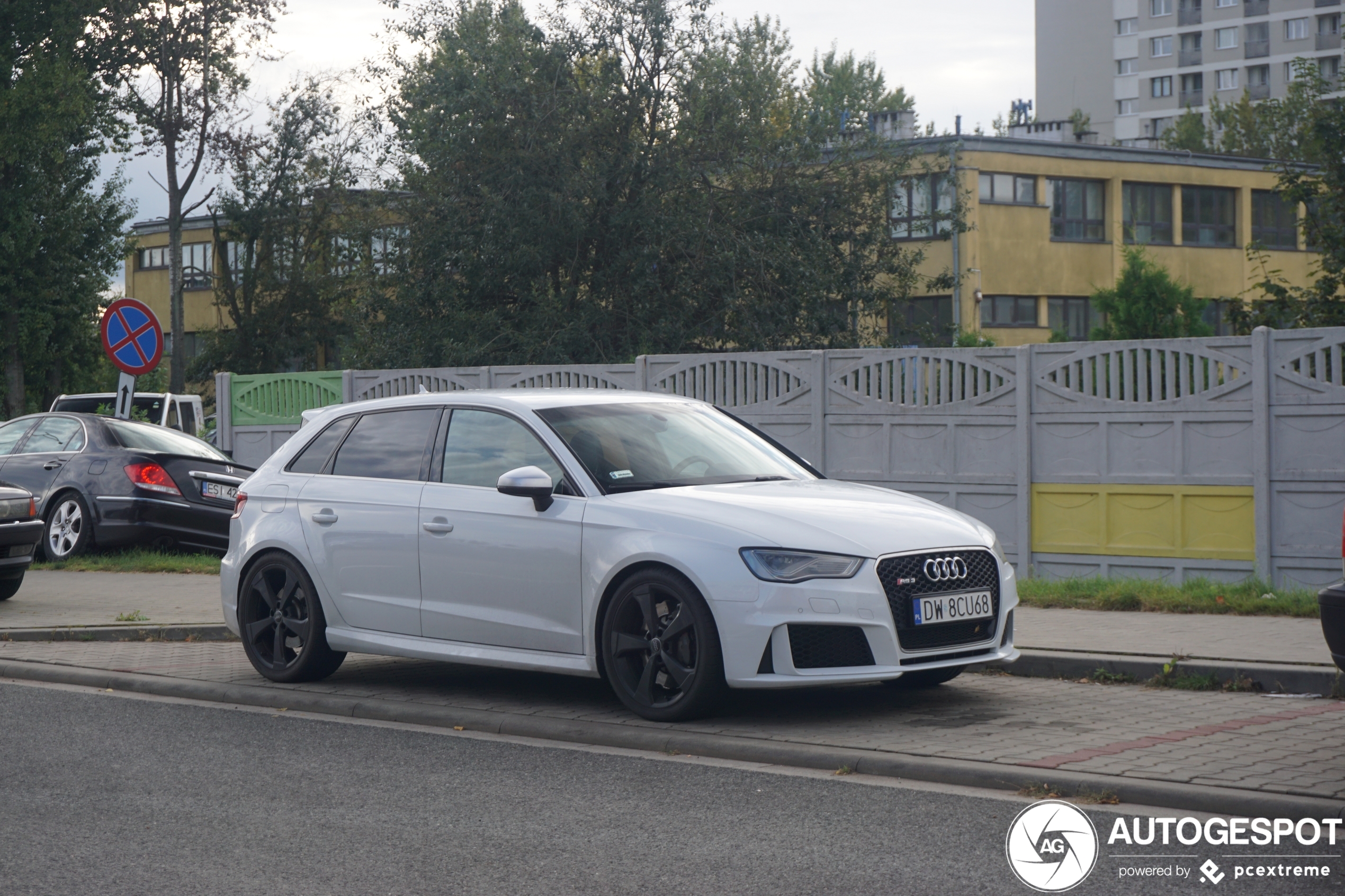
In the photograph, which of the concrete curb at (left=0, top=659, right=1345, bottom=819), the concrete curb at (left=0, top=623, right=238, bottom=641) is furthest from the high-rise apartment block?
the concrete curb at (left=0, top=659, right=1345, bottom=819)

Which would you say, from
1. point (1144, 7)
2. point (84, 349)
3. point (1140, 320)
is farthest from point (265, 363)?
point (1144, 7)

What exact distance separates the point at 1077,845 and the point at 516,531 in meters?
3.46

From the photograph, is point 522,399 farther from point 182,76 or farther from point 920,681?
point 182,76

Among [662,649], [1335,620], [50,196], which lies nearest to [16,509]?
[662,649]

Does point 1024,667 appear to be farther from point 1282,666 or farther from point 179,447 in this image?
point 179,447

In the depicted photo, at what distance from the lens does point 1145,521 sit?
1212 cm

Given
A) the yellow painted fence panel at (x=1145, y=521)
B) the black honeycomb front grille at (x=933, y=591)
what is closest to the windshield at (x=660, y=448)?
the black honeycomb front grille at (x=933, y=591)

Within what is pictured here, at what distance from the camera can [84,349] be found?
42.3 metres

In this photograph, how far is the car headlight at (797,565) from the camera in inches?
273

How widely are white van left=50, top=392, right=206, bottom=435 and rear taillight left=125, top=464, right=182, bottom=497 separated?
488 inches

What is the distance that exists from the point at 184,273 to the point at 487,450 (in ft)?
191

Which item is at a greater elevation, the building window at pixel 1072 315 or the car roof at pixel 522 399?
the building window at pixel 1072 315

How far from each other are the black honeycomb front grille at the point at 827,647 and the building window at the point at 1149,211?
44.3 meters

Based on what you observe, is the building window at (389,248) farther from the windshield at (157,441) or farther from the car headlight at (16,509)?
the car headlight at (16,509)
